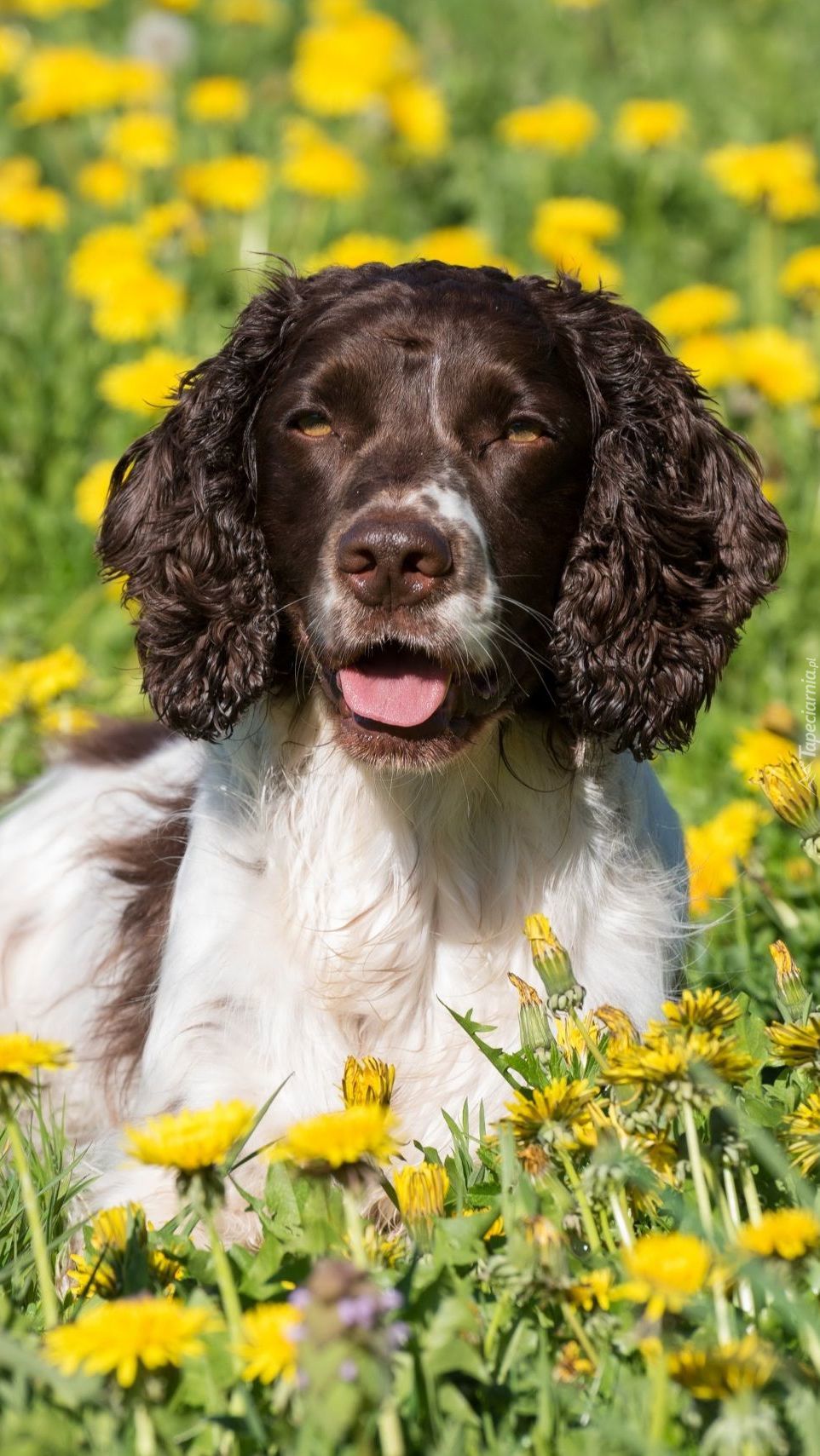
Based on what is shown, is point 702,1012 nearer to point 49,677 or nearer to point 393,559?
point 393,559

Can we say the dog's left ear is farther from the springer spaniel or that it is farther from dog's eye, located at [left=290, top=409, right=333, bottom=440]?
dog's eye, located at [left=290, top=409, right=333, bottom=440]

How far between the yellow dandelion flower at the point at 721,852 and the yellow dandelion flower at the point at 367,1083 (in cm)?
176

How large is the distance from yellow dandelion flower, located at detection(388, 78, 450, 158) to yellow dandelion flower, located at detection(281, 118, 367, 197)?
26.3 inches

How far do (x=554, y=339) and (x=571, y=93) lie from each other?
7.58 metres

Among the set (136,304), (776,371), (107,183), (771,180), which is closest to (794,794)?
(776,371)

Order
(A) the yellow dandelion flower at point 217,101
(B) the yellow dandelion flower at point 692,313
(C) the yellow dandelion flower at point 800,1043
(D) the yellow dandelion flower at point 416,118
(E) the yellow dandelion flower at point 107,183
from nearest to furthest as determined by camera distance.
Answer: (C) the yellow dandelion flower at point 800,1043 → (B) the yellow dandelion flower at point 692,313 → (E) the yellow dandelion flower at point 107,183 → (A) the yellow dandelion flower at point 217,101 → (D) the yellow dandelion flower at point 416,118

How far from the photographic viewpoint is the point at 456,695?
3.60 m

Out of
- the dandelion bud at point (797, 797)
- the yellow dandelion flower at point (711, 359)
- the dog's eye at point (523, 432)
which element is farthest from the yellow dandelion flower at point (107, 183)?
the dandelion bud at point (797, 797)

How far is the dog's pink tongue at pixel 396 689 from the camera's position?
3.56 meters

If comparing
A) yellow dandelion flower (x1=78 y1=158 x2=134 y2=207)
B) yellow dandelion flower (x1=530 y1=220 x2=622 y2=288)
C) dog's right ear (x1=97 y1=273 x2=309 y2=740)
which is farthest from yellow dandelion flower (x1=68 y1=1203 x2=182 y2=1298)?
yellow dandelion flower (x1=78 y1=158 x2=134 y2=207)

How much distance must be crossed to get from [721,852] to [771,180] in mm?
4261

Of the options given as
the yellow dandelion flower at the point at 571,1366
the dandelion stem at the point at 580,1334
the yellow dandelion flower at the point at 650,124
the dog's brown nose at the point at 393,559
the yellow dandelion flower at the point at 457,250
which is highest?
the yellow dandelion flower at the point at 650,124

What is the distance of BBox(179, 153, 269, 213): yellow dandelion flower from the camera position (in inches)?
316

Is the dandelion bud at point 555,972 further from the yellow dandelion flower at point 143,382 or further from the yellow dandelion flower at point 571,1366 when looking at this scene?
the yellow dandelion flower at point 143,382
